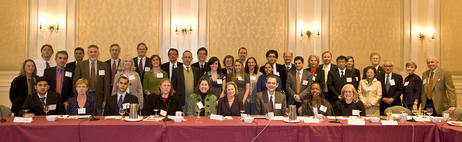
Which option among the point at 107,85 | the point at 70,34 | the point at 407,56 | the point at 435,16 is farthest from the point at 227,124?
the point at 435,16

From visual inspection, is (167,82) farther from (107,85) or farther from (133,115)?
(107,85)

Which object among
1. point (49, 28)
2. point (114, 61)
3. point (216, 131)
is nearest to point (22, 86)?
point (114, 61)

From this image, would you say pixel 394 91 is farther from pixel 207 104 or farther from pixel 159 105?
pixel 159 105

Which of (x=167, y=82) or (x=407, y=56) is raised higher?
(x=407, y=56)

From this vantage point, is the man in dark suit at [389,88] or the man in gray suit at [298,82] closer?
the man in gray suit at [298,82]

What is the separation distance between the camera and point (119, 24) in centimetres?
702

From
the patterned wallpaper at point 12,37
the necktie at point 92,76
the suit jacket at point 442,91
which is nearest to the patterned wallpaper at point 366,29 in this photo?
the suit jacket at point 442,91

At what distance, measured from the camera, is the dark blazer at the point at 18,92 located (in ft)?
15.0

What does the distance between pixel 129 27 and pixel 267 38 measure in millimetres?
2892

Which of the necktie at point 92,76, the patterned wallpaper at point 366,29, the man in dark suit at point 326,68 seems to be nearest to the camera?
the necktie at point 92,76

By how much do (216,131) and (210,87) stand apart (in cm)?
130

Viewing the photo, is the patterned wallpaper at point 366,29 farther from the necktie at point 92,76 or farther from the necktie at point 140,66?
the necktie at point 92,76

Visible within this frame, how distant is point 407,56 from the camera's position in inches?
298

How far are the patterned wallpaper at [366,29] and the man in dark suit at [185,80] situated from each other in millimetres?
3640
